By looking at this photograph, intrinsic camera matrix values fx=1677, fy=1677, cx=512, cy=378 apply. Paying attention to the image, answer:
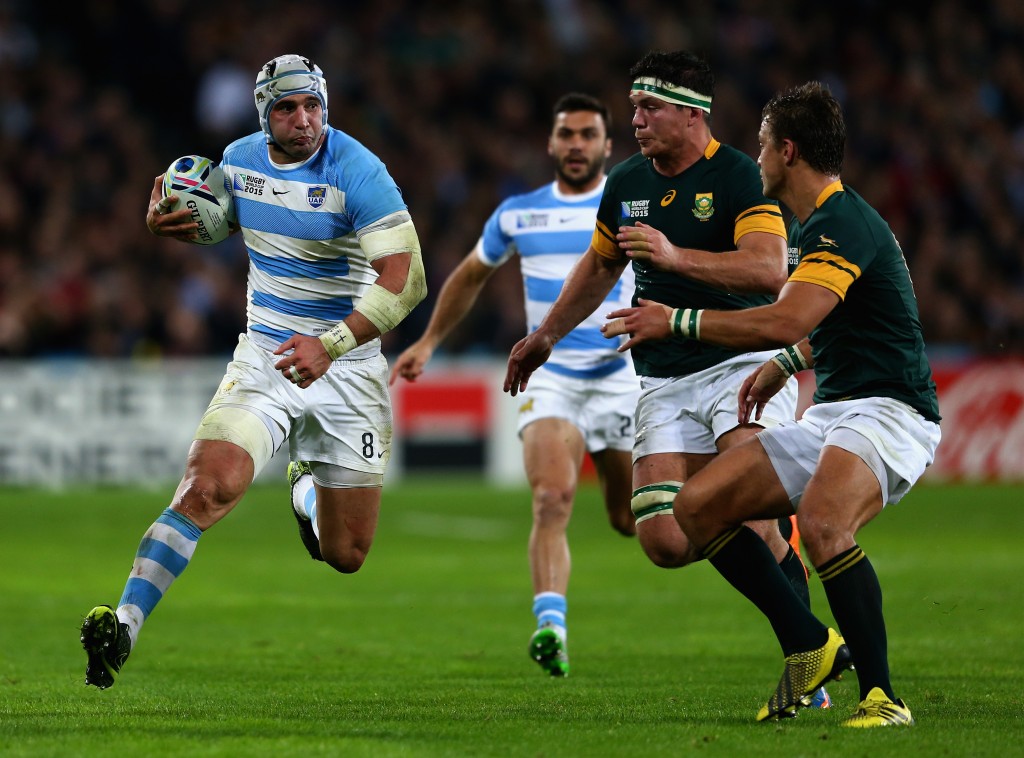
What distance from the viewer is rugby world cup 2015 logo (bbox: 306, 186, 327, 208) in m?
7.81

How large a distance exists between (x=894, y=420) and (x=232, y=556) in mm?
9638

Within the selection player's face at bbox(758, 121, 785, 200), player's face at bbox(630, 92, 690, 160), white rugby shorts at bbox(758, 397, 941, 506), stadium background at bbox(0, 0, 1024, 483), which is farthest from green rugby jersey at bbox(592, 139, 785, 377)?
stadium background at bbox(0, 0, 1024, 483)

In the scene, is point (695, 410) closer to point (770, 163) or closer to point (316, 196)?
point (770, 163)

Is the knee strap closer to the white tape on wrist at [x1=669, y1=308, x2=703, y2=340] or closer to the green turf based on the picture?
the green turf

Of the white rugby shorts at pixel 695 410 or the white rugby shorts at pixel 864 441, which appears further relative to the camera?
the white rugby shorts at pixel 695 410

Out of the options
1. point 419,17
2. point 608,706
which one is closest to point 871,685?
point 608,706

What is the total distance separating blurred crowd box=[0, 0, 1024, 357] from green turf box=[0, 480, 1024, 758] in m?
3.98

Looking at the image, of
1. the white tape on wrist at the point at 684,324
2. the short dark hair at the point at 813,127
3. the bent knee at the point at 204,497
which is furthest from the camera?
the bent knee at the point at 204,497

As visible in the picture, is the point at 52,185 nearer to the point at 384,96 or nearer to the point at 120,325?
the point at 120,325

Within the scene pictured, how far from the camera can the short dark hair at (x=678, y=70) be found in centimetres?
760

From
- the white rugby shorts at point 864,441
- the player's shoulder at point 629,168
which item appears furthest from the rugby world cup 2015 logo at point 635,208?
the white rugby shorts at point 864,441

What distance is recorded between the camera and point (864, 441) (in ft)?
21.5

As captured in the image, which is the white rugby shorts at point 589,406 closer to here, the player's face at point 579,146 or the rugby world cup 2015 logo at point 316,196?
the player's face at point 579,146

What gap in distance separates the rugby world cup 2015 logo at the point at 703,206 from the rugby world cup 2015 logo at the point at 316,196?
1.72 meters
